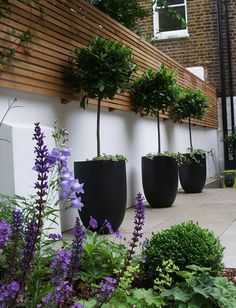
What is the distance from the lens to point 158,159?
7.93m

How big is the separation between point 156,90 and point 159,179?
55.9 inches

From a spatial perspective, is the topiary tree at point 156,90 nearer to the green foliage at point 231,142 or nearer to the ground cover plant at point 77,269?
the ground cover plant at point 77,269

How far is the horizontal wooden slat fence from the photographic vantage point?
16.6ft

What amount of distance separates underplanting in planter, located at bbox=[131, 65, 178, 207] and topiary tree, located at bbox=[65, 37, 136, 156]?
6.46 ft

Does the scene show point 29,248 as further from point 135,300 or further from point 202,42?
point 202,42

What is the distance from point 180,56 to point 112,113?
734 cm

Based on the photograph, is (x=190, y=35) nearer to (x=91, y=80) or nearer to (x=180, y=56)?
(x=180, y=56)

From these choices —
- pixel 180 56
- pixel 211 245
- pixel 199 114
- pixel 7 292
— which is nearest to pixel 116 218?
pixel 211 245

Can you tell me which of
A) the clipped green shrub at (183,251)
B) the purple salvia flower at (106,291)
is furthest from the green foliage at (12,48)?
the purple salvia flower at (106,291)

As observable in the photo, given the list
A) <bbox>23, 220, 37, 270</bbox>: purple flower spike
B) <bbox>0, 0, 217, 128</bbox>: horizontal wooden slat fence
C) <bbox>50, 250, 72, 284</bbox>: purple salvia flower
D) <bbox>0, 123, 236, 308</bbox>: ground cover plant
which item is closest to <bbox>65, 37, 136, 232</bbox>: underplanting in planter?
<bbox>0, 0, 217, 128</bbox>: horizontal wooden slat fence

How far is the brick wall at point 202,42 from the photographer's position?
14.3m

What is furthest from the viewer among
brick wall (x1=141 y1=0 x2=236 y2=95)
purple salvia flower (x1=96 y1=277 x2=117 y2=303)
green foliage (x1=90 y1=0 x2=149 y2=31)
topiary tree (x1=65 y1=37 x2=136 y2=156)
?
brick wall (x1=141 y1=0 x2=236 y2=95)

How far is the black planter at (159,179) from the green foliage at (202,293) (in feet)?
16.4

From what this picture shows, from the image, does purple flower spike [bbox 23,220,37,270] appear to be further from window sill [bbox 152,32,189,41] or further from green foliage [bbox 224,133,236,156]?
window sill [bbox 152,32,189,41]
